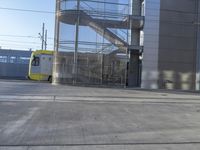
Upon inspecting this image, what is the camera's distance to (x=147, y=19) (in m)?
38.9

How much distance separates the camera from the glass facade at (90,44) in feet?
125

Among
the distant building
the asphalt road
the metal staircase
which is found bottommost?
the asphalt road

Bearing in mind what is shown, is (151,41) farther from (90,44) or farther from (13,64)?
(13,64)

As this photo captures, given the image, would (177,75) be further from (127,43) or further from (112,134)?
(112,134)

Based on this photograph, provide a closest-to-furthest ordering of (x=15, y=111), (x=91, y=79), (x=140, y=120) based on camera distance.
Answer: (x=140, y=120), (x=15, y=111), (x=91, y=79)

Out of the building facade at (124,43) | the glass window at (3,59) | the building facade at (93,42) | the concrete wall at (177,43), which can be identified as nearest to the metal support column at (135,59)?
the building facade at (124,43)

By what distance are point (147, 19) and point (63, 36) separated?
333 inches

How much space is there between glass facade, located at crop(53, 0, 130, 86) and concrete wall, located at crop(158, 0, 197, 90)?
12.4 ft

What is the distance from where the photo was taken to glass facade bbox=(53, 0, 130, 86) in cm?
3819

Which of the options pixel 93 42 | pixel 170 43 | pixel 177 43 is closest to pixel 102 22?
pixel 93 42

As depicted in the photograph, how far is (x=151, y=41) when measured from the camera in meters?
38.9

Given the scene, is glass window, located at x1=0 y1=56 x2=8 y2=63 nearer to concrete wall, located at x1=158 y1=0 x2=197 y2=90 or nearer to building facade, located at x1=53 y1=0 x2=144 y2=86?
building facade, located at x1=53 y1=0 x2=144 y2=86

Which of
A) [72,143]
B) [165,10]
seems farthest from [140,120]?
[165,10]

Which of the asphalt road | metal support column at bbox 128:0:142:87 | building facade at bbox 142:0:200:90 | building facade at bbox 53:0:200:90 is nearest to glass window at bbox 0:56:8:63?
building facade at bbox 53:0:200:90
